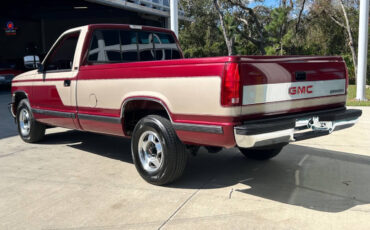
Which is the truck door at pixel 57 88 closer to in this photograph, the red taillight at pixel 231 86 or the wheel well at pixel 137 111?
the wheel well at pixel 137 111

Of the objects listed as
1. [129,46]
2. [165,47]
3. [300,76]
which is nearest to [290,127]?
[300,76]

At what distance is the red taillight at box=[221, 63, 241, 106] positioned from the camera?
3.52 meters

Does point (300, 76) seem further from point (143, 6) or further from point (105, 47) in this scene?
point (143, 6)

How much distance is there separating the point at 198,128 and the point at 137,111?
131cm

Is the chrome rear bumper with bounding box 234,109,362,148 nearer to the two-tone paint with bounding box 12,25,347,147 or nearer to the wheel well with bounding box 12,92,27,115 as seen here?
the two-tone paint with bounding box 12,25,347,147

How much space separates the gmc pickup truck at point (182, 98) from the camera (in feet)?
11.9

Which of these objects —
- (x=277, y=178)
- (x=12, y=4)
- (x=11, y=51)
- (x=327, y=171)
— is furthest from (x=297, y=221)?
(x=11, y=51)

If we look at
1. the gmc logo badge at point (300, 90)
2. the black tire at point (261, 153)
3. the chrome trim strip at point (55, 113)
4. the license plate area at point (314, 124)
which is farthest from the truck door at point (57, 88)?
the license plate area at point (314, 124)

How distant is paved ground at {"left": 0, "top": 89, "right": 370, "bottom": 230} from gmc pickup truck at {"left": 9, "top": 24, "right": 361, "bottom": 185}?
0.39m

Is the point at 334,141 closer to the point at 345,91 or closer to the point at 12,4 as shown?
the point at 345,91

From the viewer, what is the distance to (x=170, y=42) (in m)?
6.33

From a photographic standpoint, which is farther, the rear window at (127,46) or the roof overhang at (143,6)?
the roof overhang at (143,6)

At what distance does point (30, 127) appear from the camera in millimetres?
6754

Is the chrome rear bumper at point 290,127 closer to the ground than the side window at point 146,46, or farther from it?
closer to the ground
